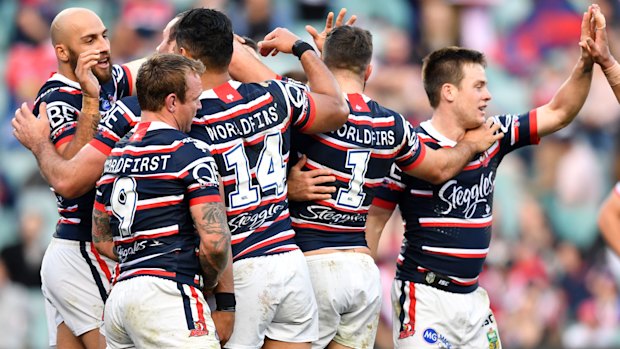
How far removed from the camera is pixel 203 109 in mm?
6148

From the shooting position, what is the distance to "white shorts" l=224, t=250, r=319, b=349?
621 cm

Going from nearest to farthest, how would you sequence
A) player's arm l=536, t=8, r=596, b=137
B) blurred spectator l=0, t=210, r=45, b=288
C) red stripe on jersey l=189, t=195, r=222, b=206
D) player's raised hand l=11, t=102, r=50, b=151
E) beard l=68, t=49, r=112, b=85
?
red stripe on jersey l=189, t=195, r=222, b=206
player's raised hand l=11, t=102, r=50, b=151
beard l=68, t=49, r=112, b=85
player's arm l=536, t=8, r=596, b=137
blurred spectator l=0, t=210, r=45, b=288

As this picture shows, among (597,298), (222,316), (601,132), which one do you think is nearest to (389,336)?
(597,298)

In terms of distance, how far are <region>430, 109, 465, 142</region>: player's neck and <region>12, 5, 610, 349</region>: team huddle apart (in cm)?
1

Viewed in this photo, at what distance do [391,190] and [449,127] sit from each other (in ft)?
1.95

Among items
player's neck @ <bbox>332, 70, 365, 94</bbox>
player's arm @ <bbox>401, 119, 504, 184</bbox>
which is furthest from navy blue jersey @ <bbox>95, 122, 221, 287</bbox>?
player's arm @ <bbox>401, 119, 504, 184</bbox>

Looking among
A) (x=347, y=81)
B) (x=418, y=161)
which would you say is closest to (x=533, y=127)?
(x=418, y=161)

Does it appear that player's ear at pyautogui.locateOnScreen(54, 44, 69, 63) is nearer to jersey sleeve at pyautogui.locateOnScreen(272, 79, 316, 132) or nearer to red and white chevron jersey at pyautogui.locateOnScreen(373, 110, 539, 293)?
jersey sleeve at pyautogui.locateOnScreen(272, 79, 316, 132)

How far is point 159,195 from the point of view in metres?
5.59

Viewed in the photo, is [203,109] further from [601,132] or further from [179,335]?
[601,132]

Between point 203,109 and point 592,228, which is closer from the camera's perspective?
point 203,109

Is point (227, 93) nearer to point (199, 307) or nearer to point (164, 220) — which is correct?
point (164, 220)

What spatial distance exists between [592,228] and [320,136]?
26.7 feet

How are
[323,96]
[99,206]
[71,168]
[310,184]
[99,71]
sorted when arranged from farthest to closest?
[99,71] → [310,184] → [323,96] → [71,168] → [99,206]
